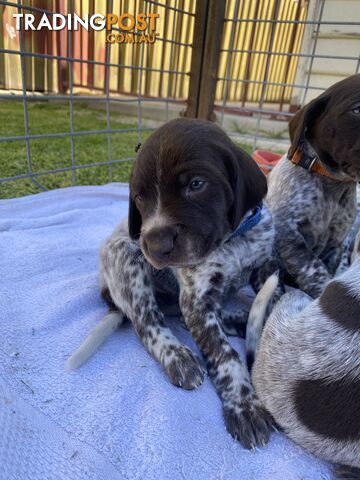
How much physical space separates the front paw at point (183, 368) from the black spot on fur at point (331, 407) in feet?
1.88

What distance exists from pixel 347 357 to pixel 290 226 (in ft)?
4.73

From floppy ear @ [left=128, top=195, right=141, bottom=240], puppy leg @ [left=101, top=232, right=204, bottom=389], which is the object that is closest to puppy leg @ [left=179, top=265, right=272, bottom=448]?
puppy leg @ [left=101, top=232, right=204, bottom=389]

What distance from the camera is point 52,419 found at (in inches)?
77.3

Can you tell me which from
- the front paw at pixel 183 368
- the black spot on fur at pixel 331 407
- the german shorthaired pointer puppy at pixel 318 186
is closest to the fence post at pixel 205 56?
the german shorthaired pointer puppy at pixel 318 186

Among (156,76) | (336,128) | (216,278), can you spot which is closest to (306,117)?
(336,128)

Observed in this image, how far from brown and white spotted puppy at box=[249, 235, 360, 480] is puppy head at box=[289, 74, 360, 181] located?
80cm

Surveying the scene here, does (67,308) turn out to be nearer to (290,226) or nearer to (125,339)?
(125,339)

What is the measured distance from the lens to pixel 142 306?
2561 millimetres

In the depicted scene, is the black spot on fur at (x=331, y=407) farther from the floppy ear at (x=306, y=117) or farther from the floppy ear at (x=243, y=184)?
the floppy ear at (x=306, y=117)

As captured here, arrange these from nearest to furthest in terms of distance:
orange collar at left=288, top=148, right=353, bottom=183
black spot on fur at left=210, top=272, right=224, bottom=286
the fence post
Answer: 1. black spot on fur at left=210, top=272, right=224, bottom=286
2. orange collar at left=288, top=148, right=353, bottom=183
3. the fence post

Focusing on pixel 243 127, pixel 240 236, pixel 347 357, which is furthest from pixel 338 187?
pixel 243 127

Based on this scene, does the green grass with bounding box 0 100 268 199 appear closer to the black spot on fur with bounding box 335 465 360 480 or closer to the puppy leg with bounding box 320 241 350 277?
the puppy leg with bounding box 320 241 350 277

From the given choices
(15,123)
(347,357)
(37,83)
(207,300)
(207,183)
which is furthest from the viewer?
(37,83)

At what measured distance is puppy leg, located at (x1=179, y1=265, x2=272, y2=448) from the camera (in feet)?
6.52
